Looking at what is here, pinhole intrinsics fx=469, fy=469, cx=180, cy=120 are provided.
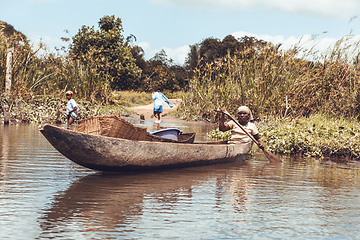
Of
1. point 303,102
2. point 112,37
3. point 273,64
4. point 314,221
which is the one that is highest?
point 112,37

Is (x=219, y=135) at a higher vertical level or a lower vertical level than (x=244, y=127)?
lower

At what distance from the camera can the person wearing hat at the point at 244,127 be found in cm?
911

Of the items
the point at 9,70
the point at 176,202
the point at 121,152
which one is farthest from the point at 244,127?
the point at 9,70

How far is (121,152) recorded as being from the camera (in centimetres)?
675

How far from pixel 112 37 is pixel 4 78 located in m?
14.4

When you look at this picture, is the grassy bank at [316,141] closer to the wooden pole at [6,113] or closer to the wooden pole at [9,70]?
the wooden pole at [6,113]

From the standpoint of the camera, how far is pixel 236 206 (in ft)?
18.2

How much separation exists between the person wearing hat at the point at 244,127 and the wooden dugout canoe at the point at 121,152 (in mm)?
840

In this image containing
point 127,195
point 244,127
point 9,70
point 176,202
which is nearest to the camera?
point 176,202

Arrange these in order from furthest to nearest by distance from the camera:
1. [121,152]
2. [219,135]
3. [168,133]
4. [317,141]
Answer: [219,135], [317,141], [168,133], [121,152]

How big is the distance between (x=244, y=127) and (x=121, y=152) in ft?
10.7

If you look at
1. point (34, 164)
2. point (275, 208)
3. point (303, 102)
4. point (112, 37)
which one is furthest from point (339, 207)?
point (112, 37)

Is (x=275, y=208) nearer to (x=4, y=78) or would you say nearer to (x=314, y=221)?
(x=314, y=221)

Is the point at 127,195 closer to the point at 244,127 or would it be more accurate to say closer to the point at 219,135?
the point at 244,127
